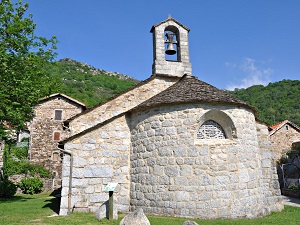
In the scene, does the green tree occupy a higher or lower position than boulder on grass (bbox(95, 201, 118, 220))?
higher

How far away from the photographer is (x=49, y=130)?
26094 mm

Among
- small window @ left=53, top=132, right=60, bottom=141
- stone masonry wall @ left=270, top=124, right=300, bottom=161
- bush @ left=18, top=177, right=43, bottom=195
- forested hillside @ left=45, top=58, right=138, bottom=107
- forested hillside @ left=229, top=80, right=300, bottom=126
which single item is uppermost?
forested hillside @ left=45, top=58, right=138, bottom=107

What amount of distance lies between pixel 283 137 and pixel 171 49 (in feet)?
53.1

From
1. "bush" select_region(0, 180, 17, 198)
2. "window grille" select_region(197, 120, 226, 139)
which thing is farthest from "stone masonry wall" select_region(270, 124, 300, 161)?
"bush" select_region(0, 180, 17, 198)

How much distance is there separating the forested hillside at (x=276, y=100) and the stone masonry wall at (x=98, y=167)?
31897 mm

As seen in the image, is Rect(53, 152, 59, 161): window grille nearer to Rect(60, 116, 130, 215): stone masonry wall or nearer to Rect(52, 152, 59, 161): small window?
Rect(52, 152, 59, 161): small window

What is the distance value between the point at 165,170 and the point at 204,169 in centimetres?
115

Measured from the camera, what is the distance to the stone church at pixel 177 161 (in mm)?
7406

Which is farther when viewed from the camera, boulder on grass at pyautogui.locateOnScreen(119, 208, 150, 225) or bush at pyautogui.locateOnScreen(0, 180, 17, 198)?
bush at pyautogui.locateOnScreen(0, 180, 17, 198)

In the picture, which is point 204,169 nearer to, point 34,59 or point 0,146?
point 34,59

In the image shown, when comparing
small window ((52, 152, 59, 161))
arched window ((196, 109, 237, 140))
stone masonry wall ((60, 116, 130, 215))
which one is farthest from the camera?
small window ((52, 152, 59, 161))

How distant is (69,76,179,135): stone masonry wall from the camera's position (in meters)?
9.82

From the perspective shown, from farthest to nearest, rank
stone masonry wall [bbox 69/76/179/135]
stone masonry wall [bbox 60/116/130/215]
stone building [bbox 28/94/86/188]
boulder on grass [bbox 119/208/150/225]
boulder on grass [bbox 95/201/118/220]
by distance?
stone building [bbox 28/94/86/188] → stone masonry wall [bbox 69/76/179/135] → stone masonry wall [bbox 60/116/130/215] → boulder on grass [bbox 95/201/118/220] → boulder on grass [bbox 119/208/150/225]

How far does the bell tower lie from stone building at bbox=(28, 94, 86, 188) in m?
17.9
